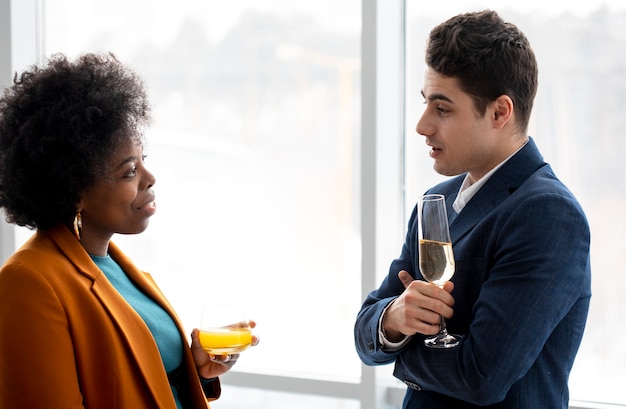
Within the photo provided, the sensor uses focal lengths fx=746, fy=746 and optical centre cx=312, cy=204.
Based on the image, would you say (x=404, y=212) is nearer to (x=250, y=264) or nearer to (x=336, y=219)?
(x=336, y=219)

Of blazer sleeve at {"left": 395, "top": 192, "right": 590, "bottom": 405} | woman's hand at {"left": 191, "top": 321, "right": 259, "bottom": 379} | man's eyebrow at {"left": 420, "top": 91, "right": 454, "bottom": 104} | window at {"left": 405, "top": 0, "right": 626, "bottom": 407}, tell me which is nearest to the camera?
blazer sleeve at {"left": 395, "top": 192, "right": 590, "bottom": 405}

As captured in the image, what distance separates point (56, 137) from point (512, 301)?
3.86 ft

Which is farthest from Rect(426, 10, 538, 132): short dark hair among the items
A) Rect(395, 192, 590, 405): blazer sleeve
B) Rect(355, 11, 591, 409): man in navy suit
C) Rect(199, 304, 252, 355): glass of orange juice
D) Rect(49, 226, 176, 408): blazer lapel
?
Rect(49, 226, 176, 408): blazer lapel

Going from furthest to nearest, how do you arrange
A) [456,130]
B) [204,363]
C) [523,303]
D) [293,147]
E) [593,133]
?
[293,147], [593,133], [204,363], [456,130], [523,303]

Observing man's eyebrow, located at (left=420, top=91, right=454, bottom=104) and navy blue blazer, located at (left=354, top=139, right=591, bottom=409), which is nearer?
navy blue blazer, located at (left=354, top=139, right=591, bottom=409)

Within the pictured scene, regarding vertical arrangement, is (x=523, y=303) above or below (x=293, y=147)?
below

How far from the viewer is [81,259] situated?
192 centimetres

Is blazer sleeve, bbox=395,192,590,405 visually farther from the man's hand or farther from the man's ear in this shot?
the man's ear

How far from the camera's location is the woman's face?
1.97 meters

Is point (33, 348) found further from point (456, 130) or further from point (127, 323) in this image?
point (456, 130)

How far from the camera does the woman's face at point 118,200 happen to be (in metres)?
1.97

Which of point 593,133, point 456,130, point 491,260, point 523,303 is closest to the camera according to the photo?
point 523,303

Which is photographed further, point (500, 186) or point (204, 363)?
point (204, 363)

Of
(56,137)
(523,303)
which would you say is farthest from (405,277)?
(56,137)
